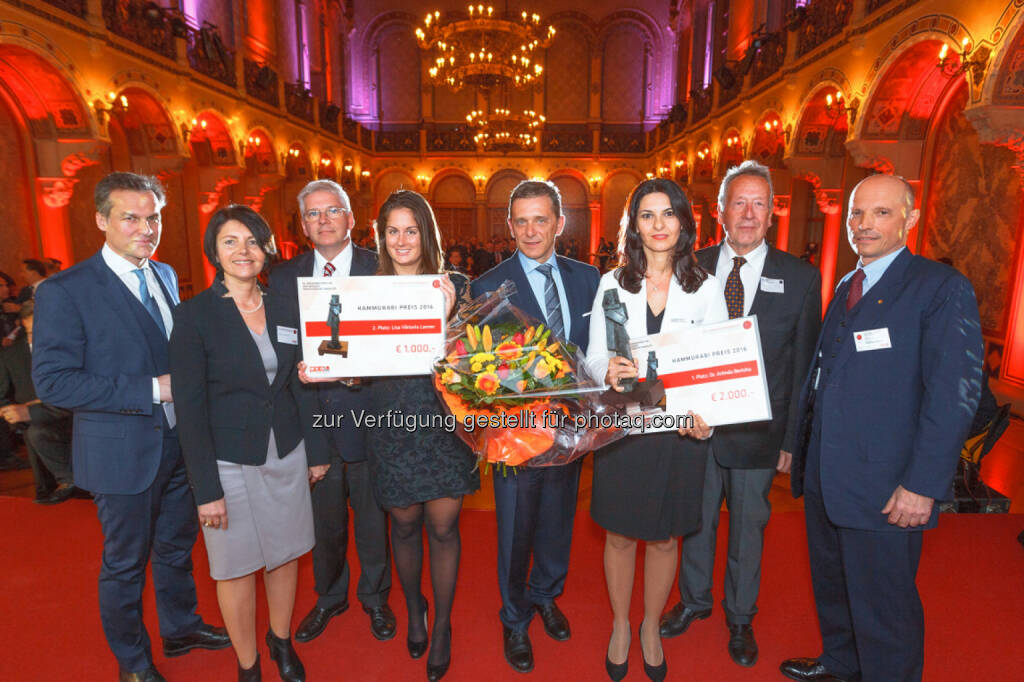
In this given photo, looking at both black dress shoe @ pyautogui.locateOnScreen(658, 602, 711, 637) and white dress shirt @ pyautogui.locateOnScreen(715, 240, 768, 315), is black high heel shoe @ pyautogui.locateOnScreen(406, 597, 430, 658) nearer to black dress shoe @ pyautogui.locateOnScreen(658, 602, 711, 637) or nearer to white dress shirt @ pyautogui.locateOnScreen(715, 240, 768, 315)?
black dress shoe @ pyautogui.locateOnScreen(658, 602, 711, 637)

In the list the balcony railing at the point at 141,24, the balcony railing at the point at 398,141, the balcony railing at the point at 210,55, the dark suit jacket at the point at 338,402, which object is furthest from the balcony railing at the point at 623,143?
the dark suit jacket at the point at 338,402

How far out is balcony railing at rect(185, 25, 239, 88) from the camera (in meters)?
10.0

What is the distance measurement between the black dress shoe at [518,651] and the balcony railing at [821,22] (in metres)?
8.57

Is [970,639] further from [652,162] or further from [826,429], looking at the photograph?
[652,162]

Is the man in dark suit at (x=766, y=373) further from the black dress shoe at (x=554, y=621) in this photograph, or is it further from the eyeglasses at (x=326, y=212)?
the eyeglasses at (x=326, y=212)

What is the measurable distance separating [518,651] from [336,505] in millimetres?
1002

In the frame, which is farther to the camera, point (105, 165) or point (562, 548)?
point (105, 165)

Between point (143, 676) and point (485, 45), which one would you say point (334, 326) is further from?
point (485, 45)

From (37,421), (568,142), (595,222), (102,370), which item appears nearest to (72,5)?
(37,421)

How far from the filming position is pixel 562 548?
2.51m

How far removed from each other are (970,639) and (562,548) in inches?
72.3

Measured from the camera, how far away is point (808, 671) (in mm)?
2178

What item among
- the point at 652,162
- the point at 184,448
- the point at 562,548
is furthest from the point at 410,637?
the point at 652,162

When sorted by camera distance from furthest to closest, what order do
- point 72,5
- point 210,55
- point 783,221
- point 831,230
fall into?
point 210,55, point 783,221, point 831,230, point 72,5
